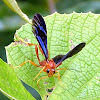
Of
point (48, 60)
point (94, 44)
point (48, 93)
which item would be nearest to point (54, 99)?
point (48, 93)

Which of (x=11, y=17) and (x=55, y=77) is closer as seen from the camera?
(x=55, y=77)

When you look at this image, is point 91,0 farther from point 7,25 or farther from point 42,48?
point 42,48

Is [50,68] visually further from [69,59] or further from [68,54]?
[68,54]

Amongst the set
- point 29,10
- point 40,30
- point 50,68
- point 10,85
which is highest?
point 29,10

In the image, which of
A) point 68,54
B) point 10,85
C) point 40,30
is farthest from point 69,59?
point 10,85

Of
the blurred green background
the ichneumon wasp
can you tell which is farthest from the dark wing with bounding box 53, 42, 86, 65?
the blurred green background

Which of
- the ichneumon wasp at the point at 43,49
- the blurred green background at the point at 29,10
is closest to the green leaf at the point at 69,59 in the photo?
the ichneumon wasp at the point at 43,49

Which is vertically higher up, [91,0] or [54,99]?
[91,0]
